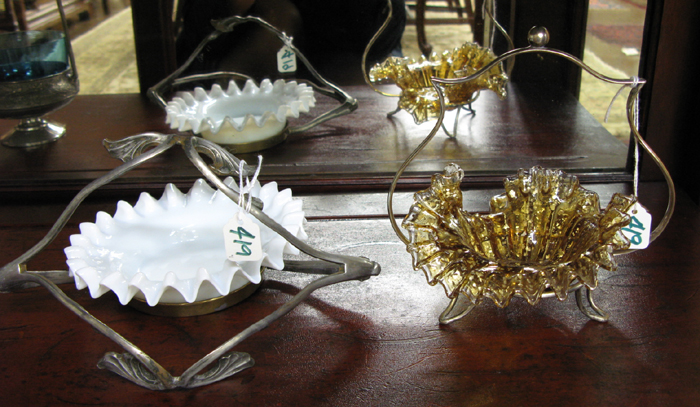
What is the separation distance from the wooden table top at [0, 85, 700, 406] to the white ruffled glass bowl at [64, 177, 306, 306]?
0.13 ft

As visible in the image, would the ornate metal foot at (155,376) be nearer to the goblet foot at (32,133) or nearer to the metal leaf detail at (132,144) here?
the metal leaf detail at (132,144)

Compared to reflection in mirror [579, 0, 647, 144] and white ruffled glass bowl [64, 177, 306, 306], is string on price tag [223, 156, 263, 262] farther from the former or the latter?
reflection in mirror [579, 0, 647, 144]

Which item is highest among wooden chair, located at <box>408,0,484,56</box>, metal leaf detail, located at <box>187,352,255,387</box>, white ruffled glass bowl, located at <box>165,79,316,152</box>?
wooden chair, located at <box>408,0,484,56</box>

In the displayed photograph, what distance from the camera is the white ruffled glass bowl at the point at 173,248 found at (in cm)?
47

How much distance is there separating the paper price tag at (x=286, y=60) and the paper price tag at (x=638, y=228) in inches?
23.1

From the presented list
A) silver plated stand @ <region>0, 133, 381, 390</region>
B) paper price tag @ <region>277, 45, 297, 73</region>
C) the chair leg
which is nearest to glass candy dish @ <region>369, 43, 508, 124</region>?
the chair leg

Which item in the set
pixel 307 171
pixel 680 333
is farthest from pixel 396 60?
pixel 680 333

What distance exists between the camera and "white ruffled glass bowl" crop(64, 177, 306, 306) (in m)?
0.47

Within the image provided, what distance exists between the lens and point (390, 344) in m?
0.49

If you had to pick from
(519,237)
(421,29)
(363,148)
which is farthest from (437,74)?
(519,237)

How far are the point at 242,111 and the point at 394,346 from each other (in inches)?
20.7

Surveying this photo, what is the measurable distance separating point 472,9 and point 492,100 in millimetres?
140

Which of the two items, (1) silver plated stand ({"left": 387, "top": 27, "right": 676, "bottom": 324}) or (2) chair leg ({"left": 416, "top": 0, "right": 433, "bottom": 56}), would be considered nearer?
(1) silver plated stand ({"left": 387, "top": 27, "right": 676, "bottom": 324})

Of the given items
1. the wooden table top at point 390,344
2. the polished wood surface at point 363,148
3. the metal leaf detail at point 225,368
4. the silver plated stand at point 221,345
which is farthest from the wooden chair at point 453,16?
the metal leaf detail at point 225,368
